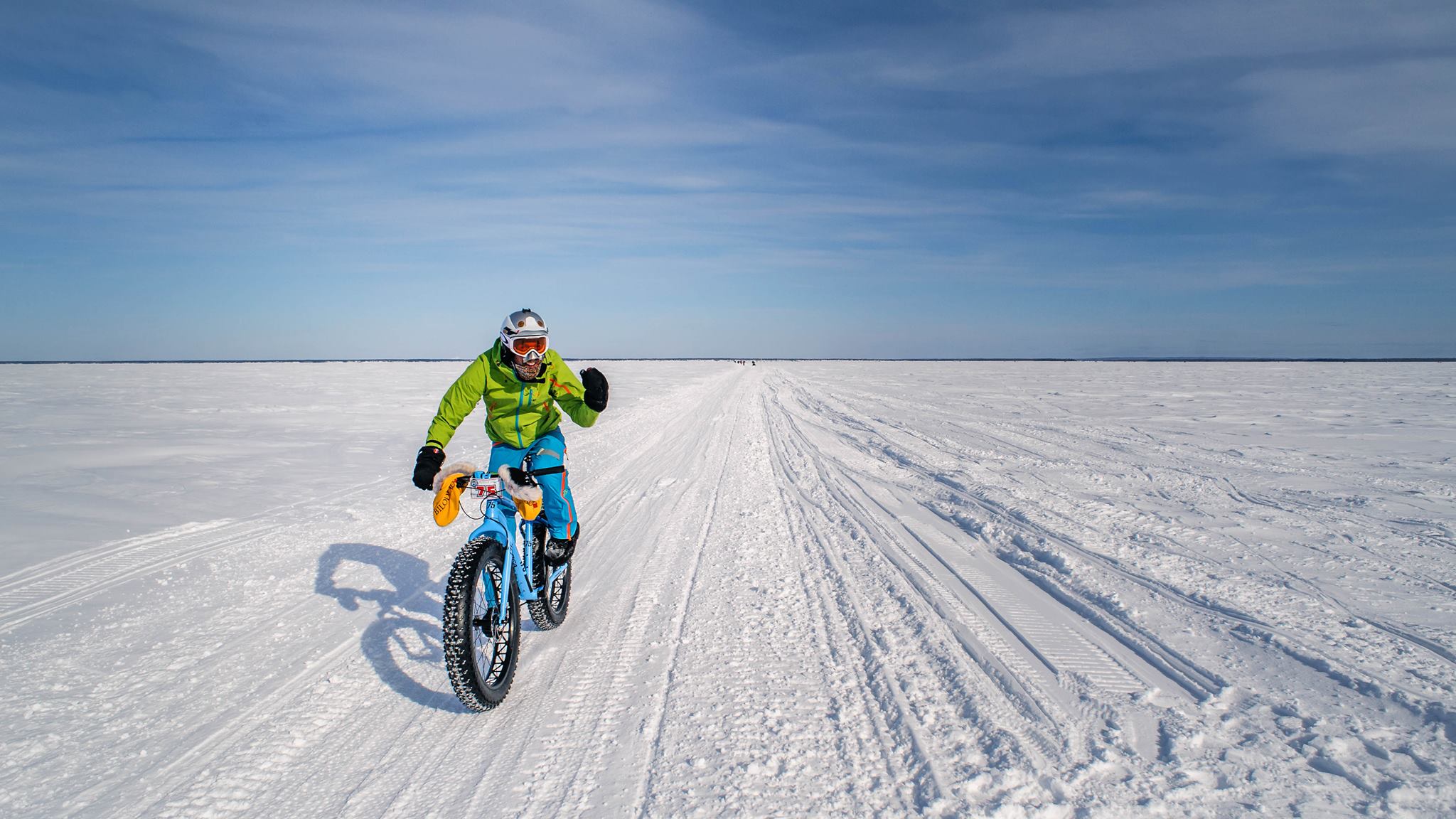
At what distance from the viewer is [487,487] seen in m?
3.35

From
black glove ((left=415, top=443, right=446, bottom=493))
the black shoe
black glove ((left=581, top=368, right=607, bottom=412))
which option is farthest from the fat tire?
black glove ((left=581, top=368, right=607, bottom=412))

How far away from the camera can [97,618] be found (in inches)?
171

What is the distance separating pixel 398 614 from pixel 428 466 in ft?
5.98

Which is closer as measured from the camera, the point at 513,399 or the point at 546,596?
the point at 513,399

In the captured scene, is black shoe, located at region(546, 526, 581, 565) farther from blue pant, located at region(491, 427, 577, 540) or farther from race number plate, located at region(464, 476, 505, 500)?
race number plate, located at region(464, 476, 505, 500)

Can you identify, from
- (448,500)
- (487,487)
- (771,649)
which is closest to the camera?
(448,500)

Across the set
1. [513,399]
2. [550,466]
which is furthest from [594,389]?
[550,466]

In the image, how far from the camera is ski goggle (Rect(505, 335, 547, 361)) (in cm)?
352

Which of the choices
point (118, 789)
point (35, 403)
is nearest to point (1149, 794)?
point (118, 789)

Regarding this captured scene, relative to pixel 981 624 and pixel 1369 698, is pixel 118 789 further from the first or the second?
pixel 1369 698

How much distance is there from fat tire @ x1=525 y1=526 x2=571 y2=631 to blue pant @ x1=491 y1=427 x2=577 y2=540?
117 millimetres

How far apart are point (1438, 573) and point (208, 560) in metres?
9.27

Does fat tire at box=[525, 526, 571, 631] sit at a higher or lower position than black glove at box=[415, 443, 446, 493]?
lower

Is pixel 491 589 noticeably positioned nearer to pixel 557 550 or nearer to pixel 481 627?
pixel 481 627
